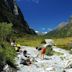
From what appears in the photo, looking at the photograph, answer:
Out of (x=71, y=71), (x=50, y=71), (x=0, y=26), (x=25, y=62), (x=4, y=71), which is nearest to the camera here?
(x=4, y=71)

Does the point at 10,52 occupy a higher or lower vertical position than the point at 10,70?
higher

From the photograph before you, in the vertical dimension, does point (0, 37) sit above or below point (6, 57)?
above

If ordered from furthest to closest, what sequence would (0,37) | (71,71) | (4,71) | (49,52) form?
1. (49,52)
2. (0,37)
3. (71,71)
4. (4,71)

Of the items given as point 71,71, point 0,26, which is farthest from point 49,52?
point 71,71

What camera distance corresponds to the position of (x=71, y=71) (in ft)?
99.0

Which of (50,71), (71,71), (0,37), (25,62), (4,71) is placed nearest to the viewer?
(4,71)

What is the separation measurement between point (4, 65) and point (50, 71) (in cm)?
670

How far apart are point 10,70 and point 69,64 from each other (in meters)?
9.14

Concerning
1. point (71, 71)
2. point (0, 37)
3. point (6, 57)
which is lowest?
point (71, 71)

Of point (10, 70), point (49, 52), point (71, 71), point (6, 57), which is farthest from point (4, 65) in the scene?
point (49, 52)

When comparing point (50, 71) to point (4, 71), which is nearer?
Result: point (4, 71)

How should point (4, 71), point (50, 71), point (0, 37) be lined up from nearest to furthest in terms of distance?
point (4, 71)
point (50, 71)
point (0, 37)

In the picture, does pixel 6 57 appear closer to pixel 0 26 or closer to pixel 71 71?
pixel 71 71

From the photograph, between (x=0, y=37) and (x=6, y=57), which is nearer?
(x=6, y=57)
